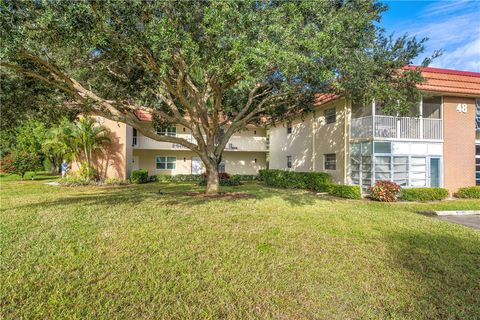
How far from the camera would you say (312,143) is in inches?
806

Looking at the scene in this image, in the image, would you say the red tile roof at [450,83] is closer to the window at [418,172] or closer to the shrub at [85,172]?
the window at [418,172]

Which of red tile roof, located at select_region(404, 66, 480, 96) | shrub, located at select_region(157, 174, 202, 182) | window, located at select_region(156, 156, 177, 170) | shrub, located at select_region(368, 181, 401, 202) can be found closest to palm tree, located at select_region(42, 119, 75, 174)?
shrub, located at select_region(157, 174, 202, 182)

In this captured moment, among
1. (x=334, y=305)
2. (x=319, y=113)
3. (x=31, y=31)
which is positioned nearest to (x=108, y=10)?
(x=31, y=31)

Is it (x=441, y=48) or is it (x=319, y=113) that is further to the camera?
(x=319, y=113)

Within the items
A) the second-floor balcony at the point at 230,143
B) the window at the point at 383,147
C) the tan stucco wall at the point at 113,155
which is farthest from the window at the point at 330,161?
the tan stucco wall at the point at 113,155

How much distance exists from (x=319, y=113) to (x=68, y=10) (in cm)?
1646

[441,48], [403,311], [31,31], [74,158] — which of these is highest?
[441,48]

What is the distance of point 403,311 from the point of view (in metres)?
3.54

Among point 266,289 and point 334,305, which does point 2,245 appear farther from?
point 334,305

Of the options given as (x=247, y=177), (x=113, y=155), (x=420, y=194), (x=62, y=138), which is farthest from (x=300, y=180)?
(x=62, y=138)

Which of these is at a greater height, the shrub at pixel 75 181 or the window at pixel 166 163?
the window at pixel 166 163

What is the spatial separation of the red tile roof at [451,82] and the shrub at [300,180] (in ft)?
24.0

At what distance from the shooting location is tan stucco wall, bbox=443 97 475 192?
619 inches

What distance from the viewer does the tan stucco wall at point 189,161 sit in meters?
25.9
